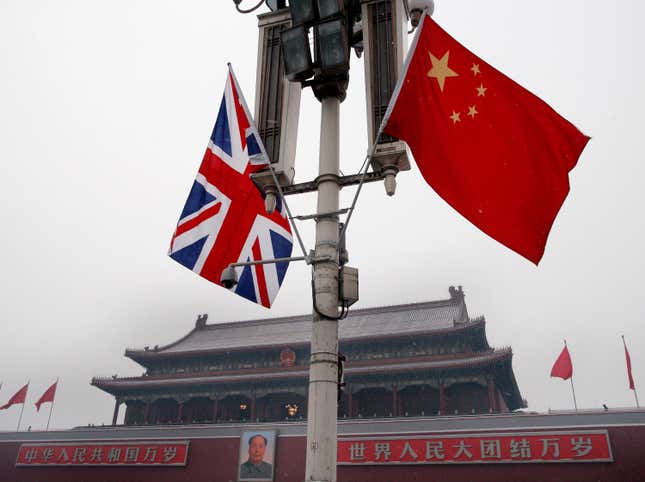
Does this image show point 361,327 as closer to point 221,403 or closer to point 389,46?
point 221,403

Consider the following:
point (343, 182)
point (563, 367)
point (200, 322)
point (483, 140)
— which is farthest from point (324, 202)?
point (200, 322)

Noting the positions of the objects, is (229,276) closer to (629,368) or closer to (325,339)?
(325,339)

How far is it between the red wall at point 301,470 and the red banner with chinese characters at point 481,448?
0.85 ft

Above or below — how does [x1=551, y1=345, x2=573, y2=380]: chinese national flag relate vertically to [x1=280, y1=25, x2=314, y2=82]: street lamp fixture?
above

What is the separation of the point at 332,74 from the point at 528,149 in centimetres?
233

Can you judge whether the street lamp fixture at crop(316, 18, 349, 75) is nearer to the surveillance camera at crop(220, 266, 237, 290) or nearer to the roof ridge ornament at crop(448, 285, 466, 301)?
the surveillance camera at crop(220, 266, 237, 290)

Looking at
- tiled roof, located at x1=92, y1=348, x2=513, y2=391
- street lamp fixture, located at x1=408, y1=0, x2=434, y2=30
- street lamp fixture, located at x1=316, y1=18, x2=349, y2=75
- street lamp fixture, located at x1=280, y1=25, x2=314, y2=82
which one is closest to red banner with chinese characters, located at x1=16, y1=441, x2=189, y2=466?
tiled roof, located at x1=92, y1=348, x2=513, y2=391

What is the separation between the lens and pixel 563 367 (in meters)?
24.0

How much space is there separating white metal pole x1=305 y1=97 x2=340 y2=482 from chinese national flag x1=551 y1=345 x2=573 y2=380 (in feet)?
71.8

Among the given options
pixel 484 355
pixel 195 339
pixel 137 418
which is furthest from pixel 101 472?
pixel 484 355

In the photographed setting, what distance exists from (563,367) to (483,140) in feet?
70.7

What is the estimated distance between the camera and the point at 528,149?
580cm

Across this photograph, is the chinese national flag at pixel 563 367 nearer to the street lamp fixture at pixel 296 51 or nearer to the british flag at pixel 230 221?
the british flag at pixel 230 221

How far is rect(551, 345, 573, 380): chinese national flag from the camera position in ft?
78.0
